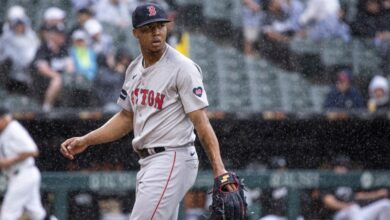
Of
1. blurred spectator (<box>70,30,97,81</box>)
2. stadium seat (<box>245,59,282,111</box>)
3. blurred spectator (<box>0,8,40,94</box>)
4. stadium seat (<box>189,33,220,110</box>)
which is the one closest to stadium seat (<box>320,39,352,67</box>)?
stadium seat (<box>245,59,282,111</box>)

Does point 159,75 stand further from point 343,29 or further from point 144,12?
point 343,29

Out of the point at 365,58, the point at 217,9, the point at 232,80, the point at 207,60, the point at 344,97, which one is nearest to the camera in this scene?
the point at 344,97

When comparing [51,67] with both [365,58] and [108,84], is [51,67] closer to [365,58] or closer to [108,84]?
[108,84]

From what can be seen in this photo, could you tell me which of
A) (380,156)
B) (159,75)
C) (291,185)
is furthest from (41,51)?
(159,75)

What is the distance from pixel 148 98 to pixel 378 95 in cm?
605

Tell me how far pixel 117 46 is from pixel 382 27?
3.24 metres

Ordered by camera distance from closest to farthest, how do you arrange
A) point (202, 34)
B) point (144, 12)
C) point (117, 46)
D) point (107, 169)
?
point (144, 12) < point (107, 169) < point (117, 46) < point (202, 34)

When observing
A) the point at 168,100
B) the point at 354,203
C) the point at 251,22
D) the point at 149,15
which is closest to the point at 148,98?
the point at 168,100

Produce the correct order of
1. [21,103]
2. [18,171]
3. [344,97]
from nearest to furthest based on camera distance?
[18,171]
[21,103]
[344,97]

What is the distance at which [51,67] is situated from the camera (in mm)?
9828

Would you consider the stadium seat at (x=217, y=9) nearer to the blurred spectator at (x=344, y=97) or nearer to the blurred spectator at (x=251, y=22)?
the blurred spectator at (x=251, y=22)

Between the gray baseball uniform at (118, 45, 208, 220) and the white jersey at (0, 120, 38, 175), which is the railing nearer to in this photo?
the white jersey at (0, 120, 38, 175)

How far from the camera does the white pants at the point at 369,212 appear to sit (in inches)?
354

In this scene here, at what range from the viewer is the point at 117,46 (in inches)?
412
